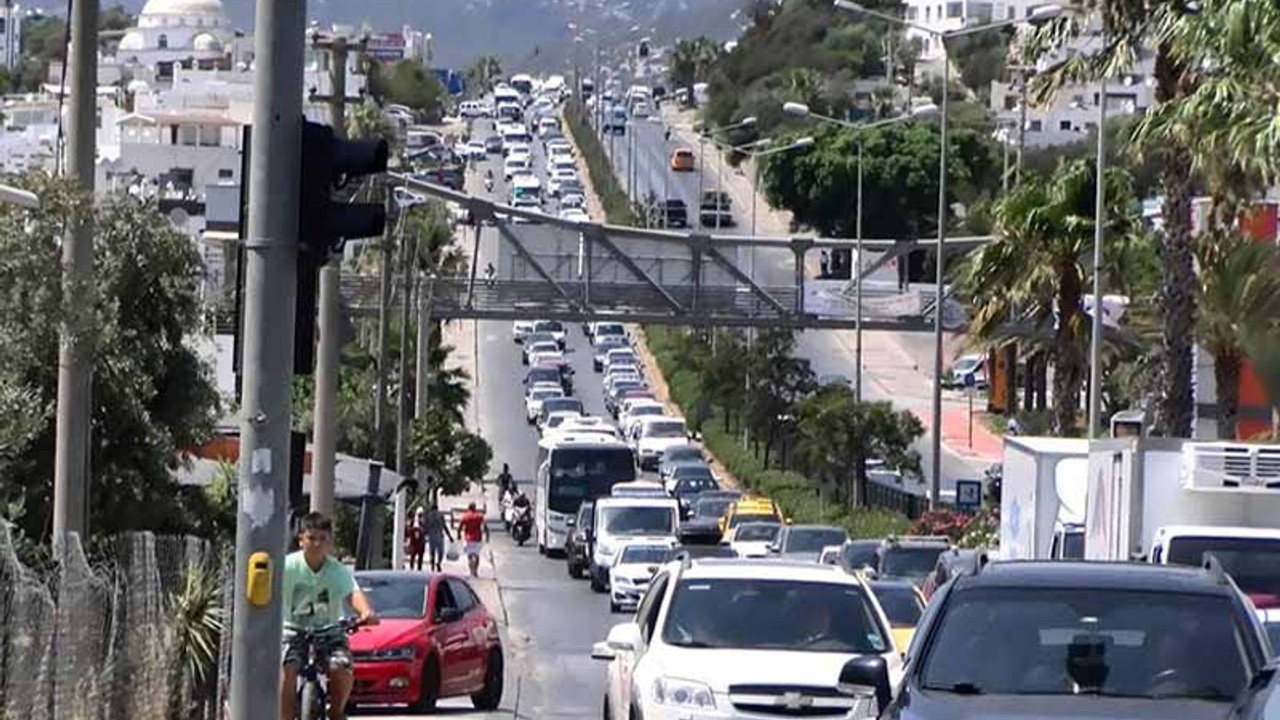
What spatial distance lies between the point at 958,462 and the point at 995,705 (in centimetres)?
7500

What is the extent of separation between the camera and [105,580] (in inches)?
704

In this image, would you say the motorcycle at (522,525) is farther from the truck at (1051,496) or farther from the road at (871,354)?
the truck at (1051,496)

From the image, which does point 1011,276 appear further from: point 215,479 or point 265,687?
point 265,687

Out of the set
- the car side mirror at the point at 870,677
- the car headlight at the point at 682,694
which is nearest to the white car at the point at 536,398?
the car headlight at the point at 682,694

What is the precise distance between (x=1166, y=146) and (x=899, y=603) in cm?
992

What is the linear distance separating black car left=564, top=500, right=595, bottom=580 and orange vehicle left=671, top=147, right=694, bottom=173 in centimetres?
10104

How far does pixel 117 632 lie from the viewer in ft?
59.0

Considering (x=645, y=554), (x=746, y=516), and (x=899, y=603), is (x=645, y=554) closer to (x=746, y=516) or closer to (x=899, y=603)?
(x=746, y=516)

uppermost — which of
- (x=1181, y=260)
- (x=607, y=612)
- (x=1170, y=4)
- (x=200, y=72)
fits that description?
(x=200, y=72)

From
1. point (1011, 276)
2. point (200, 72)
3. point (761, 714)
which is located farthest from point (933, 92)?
point (761, 714)

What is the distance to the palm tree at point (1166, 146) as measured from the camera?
36.5m

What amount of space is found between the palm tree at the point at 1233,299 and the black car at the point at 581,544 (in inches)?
688

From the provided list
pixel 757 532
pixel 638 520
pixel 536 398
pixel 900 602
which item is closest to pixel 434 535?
pixel 638 520

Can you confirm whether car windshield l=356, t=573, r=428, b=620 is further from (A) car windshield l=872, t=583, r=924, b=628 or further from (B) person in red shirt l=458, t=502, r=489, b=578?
(B) person in red shirt l=458, t=502, r=489, b=578
